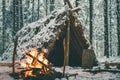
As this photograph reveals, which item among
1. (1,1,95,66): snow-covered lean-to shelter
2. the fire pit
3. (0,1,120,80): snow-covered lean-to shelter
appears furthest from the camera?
(1,1,95,66): snow-covered lean-to shelter

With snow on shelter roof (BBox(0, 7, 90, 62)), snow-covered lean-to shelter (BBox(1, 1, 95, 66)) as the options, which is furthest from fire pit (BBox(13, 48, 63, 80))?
snow on shelter roof (BBox(0, 7, 90, 62))

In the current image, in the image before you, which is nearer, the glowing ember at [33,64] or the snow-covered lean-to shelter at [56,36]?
the glowing ember at [33,64]

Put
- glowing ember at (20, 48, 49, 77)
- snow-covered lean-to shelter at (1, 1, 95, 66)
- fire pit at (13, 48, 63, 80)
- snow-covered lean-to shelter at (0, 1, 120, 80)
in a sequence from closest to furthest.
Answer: fire pit at (13, 48, 63, 80) → glowing ember at (20, 48, 49, 77) → snow-covered lean-to shelter at (0, 1, 120, 80) → snow-covered lean-to shelter at (1, 1, 95, 66)

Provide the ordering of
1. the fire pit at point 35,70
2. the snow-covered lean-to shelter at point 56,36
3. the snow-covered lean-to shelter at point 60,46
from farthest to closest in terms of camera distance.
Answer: the snow-covered lean-to shelter at point 56,36
the snow-covered lean-to shelter at point 60,46
the fire pit at point 35,70

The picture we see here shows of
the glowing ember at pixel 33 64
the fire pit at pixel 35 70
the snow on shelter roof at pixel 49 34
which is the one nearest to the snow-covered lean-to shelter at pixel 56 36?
the snow on shelter roof at pixel 49 34

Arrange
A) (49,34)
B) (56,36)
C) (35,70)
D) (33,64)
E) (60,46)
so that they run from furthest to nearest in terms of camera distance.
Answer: (60,46), (49,34), (56,36), (33,64), (35,70)

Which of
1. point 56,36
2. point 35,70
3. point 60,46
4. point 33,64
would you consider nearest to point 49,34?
point 56,36

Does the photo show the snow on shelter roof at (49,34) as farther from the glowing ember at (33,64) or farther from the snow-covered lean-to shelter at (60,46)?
the glowing ember at (33,64)

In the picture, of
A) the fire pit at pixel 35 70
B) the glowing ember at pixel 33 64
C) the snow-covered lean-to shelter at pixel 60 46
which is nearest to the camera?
the fire pit at pixel 35 70

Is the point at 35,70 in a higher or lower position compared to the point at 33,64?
lower

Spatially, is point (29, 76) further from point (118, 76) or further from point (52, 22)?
point (52, 22)

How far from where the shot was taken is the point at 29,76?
1170 centimetres

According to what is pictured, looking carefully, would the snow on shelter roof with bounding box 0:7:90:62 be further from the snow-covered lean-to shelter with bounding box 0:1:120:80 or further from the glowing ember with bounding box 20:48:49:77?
the glowing ember with bounding box 20:48:49:77

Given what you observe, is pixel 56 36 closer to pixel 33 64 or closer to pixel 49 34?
pixel 49 34
